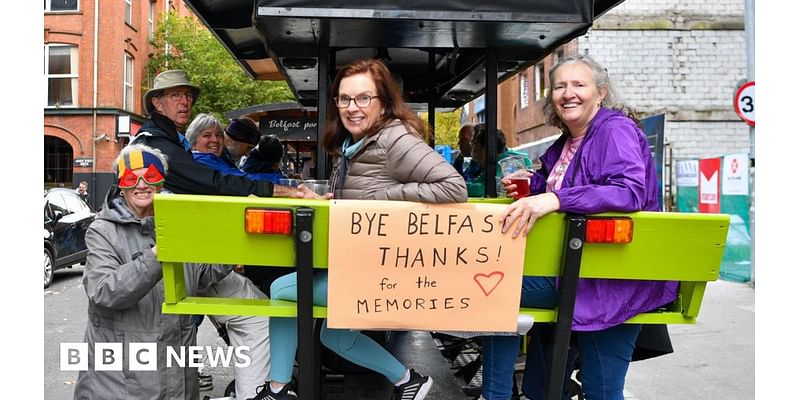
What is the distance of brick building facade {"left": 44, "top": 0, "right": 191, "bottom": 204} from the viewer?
86.7 ft

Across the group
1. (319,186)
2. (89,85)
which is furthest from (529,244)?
(89,85)

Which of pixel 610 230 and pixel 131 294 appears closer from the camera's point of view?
pixel 610 230

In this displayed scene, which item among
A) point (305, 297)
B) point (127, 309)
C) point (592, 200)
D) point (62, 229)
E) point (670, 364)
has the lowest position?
point (670, 364)

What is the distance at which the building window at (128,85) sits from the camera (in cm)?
2806

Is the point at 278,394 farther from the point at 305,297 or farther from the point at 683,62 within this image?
the point at 683,62

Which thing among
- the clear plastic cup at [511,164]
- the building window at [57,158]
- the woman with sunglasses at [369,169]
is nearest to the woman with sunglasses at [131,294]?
the woman with sunglasses at [369,169]

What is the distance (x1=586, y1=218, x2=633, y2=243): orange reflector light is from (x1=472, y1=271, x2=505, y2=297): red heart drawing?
1.20 ft

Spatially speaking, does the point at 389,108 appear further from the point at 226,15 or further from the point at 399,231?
the point at 226,15

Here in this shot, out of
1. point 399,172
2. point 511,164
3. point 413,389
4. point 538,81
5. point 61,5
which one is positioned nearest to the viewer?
point 399,172

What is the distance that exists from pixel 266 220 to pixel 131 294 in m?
0.79

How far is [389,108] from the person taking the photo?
117 inches

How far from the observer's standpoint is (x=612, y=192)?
8.61 ft

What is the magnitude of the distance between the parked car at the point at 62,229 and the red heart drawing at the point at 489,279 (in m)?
10.6

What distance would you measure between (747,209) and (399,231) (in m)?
10.8
